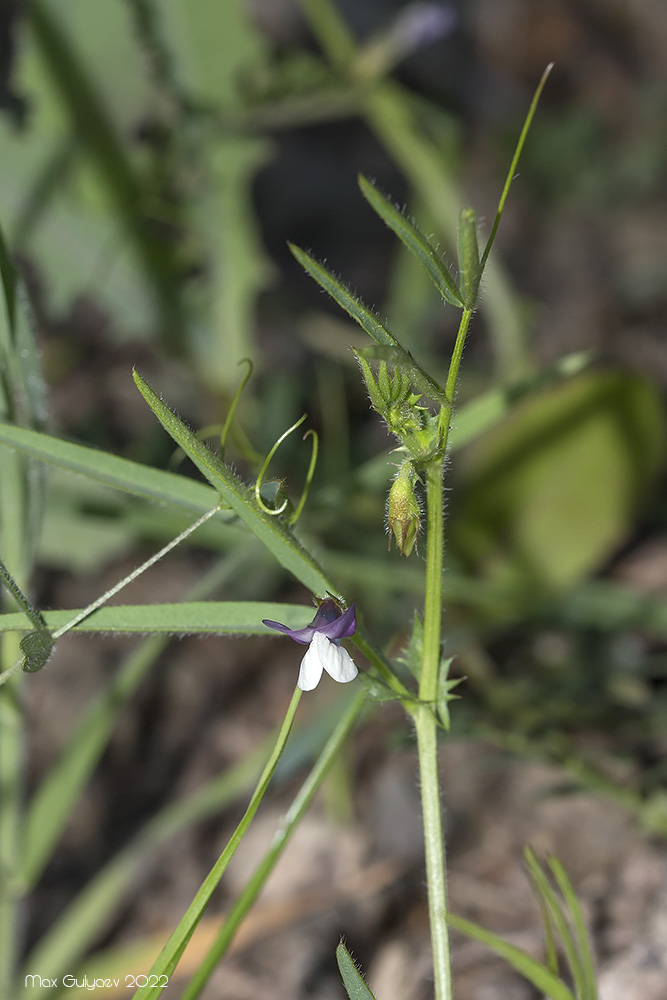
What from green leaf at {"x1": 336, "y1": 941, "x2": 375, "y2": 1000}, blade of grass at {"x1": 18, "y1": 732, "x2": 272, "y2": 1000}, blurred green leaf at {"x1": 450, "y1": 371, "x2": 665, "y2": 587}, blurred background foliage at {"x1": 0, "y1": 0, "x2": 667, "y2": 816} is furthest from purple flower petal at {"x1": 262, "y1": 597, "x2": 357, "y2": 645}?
blurred green leaf at {"x1": 450, "y1": 371, "x2": 665, "y2": 587}

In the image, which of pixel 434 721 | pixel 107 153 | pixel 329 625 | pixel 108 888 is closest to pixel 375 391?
pixel 329 625

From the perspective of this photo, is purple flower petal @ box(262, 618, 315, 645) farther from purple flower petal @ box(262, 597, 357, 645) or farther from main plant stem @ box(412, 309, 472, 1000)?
main plant stem @ box(412, 309, 472, 1000)

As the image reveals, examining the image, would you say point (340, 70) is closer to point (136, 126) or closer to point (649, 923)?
point (136, 126)

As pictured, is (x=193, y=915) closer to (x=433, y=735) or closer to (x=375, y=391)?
(x=433, y=735)

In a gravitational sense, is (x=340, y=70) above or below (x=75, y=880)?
above

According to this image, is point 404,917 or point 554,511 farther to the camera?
point 554,511

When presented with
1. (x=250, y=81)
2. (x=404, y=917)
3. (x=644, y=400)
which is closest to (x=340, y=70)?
(x=250, y=81)

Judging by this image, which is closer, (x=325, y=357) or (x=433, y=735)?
(x=433, y=735)

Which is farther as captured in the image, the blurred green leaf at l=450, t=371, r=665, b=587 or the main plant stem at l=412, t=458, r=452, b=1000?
the blurred green leaf at l=450, t=371, r=665, b=587
